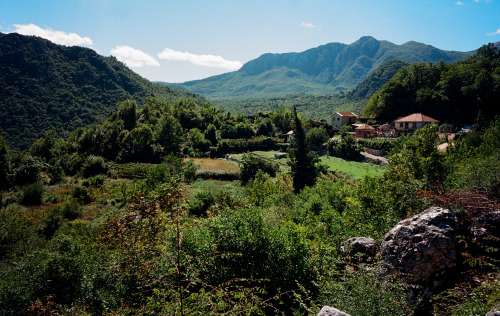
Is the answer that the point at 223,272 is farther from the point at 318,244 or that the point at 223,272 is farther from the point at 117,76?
the point at 117,76

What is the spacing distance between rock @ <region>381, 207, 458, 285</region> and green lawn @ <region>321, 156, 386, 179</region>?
28.4 meters

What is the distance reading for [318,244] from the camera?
24.7 ft

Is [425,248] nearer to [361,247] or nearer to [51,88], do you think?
[361,247]

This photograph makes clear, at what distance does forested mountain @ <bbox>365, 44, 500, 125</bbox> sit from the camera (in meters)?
51.1

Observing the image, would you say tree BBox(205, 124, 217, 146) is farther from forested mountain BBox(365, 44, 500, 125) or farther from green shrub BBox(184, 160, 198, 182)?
forested mountain BBox(365, 44, 500, 125)

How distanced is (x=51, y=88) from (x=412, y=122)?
101 meters

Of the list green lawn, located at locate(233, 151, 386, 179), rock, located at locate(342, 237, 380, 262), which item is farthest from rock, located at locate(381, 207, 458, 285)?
green lawn, located at locate(233, 151, 386, 179)

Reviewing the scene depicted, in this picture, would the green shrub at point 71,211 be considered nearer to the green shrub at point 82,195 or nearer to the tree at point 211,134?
the green shrub at point 82,195

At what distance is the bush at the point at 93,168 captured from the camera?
125ft

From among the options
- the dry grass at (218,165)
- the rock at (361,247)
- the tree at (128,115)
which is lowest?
the dry grass at (218,165)

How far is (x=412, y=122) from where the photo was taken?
177ft

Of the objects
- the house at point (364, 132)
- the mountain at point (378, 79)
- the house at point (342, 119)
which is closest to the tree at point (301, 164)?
the house at point (364, 132)

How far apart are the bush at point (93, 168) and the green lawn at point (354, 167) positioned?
114ft

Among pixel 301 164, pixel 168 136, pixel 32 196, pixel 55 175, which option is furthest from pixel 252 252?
pixel 168 136
